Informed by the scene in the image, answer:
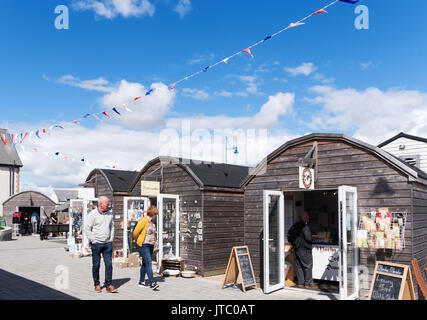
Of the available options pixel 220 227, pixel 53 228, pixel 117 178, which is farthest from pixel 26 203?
pixel 220 227

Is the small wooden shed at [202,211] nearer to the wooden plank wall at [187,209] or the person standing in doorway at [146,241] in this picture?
the wooden plank wall at [187,209]

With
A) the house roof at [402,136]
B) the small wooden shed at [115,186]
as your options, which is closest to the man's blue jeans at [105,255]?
the small wooden shed at [115,186]

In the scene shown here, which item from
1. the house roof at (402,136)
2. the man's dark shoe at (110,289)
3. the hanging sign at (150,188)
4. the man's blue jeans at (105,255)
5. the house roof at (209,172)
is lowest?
the man's dark shoe at (110,289)

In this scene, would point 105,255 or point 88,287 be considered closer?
point 105,255

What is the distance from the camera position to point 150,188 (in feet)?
40.1

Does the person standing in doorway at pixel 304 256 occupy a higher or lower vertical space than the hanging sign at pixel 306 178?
lower

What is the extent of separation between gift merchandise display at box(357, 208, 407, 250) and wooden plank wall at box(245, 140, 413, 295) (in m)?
0.11

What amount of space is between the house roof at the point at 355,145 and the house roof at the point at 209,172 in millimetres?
2016

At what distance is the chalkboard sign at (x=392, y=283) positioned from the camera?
6734 mm

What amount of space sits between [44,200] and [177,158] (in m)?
19.7

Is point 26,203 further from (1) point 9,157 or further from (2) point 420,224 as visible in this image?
(2) point 420,224

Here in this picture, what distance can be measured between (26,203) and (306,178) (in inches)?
985

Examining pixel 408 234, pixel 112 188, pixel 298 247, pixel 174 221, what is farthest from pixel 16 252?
pixel 408 234

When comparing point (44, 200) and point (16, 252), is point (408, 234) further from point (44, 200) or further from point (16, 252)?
point (44, 200)
